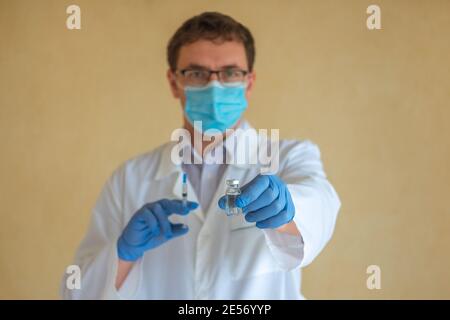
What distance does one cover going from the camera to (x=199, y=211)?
0.98m

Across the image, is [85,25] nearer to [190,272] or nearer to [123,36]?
[123,36]

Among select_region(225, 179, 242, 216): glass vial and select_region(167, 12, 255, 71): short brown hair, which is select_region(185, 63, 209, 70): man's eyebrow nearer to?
select_region(167, 12, 255, 71): short brown hair

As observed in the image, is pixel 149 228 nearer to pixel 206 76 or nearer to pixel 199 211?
pixel 199 211

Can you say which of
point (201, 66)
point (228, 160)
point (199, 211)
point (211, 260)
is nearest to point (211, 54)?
point (201, 66)

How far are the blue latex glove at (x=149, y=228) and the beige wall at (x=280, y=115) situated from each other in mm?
575

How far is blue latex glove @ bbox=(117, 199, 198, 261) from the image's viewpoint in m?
0.91

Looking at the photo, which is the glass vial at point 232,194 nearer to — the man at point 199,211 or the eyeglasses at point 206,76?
the man at point 199,211

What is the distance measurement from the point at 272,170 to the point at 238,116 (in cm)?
16

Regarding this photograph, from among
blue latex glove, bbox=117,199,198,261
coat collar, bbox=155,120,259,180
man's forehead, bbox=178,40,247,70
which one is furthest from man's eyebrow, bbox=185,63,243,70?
blue latex glove, bbox=117,199,198,261

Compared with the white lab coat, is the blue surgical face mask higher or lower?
higher

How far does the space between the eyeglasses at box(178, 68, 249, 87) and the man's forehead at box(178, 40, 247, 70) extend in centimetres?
1

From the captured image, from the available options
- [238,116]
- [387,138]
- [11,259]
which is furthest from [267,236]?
[11,259]

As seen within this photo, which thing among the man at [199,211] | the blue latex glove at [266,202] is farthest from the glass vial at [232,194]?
the man at [199,211]

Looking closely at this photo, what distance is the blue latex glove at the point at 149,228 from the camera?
3.00ft
